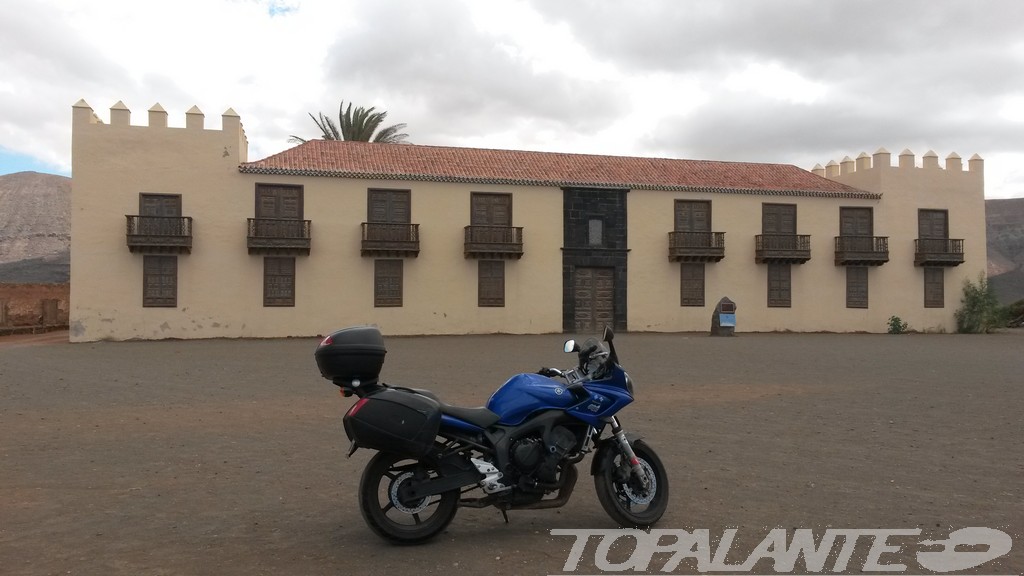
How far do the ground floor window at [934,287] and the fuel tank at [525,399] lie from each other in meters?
28.0

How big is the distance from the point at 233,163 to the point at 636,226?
42.6ft

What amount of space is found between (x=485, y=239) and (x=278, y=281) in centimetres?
644

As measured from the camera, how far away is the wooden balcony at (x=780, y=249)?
2609cm

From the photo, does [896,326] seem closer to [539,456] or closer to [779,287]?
[779,287]

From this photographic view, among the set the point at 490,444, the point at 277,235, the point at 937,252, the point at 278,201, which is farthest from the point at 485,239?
the point at 490,444

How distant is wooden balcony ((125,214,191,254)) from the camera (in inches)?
854

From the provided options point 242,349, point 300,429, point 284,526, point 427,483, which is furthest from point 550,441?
point 242,349

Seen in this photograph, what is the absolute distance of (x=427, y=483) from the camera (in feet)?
13.0

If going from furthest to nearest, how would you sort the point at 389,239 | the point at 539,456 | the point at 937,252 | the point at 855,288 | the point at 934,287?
the point at 934,287 → the point at 937,252 → the point at 855,288 → the point at 389,239 → the point at 539,456

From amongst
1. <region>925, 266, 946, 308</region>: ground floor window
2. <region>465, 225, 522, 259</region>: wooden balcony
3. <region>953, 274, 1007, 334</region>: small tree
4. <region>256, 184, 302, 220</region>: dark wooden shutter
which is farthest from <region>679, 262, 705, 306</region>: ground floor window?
<region>256, 184, 302, 220</region>: dark wooden shutter

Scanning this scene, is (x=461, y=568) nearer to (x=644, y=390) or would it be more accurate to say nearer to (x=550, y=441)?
(x=550, y=441)

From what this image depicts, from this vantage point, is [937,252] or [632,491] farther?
[937,252]

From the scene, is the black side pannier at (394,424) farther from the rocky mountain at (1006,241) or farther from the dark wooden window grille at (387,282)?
the rocky mountain at (1006,241)

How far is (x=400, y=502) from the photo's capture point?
397 centimetres
